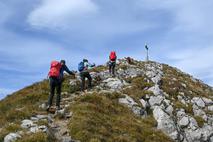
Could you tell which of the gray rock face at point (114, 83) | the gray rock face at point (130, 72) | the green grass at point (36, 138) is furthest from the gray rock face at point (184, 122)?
the green grass at point (36, 138)

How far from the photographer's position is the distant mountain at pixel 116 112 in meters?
20.2

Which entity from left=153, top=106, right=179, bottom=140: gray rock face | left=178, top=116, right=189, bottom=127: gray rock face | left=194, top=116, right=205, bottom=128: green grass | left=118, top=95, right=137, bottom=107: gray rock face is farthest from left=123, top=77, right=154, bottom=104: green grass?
left=194, top=116, right=205, bottom=128: green grass

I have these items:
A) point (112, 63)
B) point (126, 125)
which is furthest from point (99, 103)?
point (112, 63)

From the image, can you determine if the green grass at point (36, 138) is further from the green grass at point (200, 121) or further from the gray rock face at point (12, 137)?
the green grass at point (200, 121)

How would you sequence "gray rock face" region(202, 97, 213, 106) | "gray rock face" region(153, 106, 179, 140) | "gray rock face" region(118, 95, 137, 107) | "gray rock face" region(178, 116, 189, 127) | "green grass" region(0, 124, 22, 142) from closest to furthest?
"green grass" region(0, 124, 22, 142), "gray rock face" region(153, 106, 179, 140), "gray rock face" region(178, 116, 189, 127), "gray rock face" region(118, 95, 137, 107), "gray rock face" region(202, 97, 213, 106)

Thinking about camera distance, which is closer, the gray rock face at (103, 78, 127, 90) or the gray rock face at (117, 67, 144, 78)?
the gray rock face at (103, 78, 127, 90)

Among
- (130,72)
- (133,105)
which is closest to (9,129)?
(133,105)

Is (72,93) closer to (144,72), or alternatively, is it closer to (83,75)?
(83,75)

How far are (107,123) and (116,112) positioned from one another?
3.14 metres

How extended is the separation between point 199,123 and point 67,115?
10.7 meters

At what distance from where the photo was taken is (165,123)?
26.0 metres

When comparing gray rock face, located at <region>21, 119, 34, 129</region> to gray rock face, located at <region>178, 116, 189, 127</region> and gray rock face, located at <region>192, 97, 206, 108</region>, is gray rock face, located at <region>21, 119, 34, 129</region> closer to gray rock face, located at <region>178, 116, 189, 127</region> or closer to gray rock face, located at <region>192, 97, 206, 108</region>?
gray rock face, located at <region>178, 116, 189, 127</region>

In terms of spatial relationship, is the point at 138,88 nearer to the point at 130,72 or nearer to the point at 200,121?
the point at 130,72

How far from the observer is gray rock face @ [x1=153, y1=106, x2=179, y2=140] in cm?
2517
